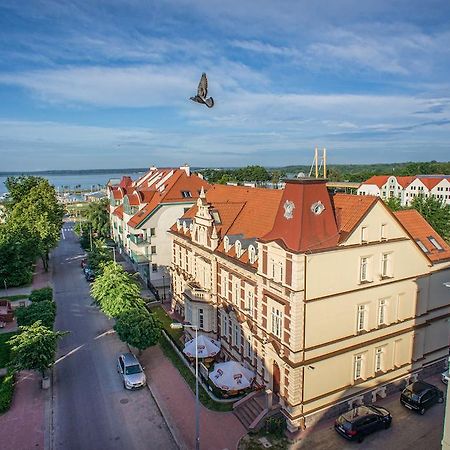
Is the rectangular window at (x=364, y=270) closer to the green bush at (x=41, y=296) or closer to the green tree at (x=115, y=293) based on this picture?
the green tree at (x=115, y=293)

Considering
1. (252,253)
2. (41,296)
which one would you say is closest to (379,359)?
(252,253)

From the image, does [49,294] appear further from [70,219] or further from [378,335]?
[70,219]

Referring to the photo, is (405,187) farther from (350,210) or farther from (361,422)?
(361,422)

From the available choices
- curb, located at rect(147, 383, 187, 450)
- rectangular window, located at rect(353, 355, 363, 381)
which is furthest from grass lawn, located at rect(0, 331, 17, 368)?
Answer: rectangular window, located at rect(353, 355, 363, 381)

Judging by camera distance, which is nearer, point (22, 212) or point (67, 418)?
point (67, 418)

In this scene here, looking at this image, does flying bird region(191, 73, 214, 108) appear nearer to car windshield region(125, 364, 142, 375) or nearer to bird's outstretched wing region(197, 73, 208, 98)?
bird's outstretched wing region(197, 73, 208, 98)

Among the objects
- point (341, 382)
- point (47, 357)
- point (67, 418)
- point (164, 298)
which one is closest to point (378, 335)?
point (341, 382)
